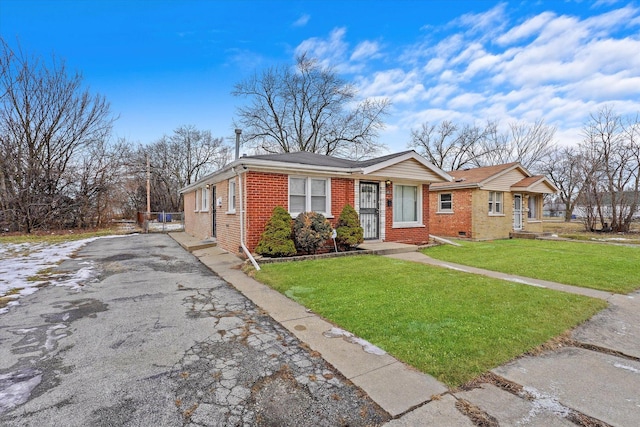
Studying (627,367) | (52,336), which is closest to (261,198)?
(52,336)

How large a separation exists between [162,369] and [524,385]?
3111mm

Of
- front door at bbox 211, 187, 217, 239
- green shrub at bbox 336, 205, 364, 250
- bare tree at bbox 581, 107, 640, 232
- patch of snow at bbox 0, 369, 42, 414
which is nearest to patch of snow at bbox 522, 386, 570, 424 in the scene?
patch of snow at bbox 0, 369, 42, 414

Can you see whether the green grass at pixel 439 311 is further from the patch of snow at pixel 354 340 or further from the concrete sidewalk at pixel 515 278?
the concrete sidewalk at pixel 515 278

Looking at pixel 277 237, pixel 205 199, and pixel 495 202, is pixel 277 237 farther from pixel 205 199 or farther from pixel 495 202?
pixel 495 202

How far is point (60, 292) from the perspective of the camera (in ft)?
17.6

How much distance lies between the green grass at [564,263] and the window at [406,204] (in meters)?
1.41

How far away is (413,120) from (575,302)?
31.4 meters

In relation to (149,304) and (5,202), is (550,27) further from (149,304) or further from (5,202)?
(5,202)

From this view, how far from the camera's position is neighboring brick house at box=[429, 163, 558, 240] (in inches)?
569

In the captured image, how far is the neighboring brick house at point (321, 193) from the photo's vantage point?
8320mm

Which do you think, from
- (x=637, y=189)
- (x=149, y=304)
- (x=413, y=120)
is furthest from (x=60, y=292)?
(x=413, y=120)

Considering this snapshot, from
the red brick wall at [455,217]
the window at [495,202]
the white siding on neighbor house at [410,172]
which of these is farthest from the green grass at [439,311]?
the window at [495,202]

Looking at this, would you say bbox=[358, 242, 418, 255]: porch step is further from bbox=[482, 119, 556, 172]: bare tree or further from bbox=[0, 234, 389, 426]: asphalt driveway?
bbox=[482, 119, 556, 172]: bare tree

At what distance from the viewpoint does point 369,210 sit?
10328 millimetres
